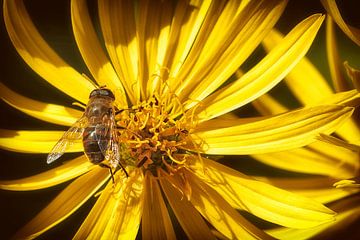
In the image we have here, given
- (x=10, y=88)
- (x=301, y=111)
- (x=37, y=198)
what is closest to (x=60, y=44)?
(x=10, y=88)

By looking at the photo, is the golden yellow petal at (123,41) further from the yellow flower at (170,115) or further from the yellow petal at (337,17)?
the yellow petal at (337,17)

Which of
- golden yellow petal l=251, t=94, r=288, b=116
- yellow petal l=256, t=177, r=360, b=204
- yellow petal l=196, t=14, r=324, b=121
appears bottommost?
yellow petal l=256, t=177, r=360, b=204

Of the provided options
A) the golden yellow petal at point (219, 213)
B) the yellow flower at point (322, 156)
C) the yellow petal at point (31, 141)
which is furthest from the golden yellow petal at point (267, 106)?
the yellow petal at point (31, 141)

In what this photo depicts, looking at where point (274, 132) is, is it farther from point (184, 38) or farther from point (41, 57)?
point (41, 57)

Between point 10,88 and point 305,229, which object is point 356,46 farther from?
point 10,88

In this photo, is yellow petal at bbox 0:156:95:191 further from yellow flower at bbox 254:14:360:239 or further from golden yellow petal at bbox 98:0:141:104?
yellow flower at bbox 254:14:360:239

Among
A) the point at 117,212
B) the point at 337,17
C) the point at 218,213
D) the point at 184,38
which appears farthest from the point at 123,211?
the point at 337,17

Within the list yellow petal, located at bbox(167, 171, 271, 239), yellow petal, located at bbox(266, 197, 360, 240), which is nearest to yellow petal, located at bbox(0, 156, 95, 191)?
yellow petal, located at bbox(167, 171, 271, 239)
